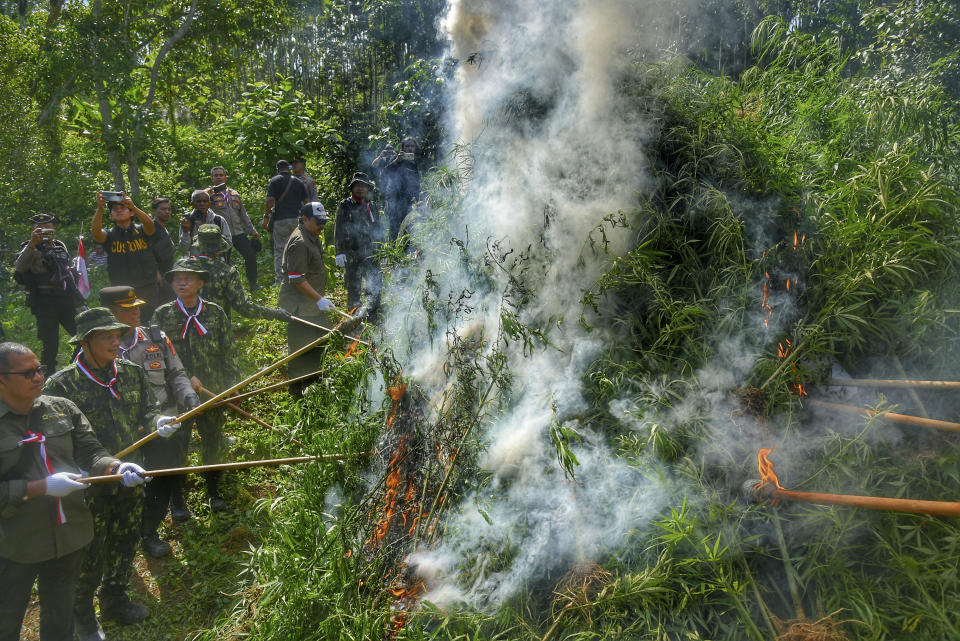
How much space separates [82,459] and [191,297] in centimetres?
164

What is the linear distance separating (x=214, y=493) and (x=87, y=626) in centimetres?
140

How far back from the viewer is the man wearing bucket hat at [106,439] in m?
3.77

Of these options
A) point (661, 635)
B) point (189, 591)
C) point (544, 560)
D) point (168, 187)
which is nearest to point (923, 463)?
point (661, 635)

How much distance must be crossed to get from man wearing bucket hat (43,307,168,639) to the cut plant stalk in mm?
3533

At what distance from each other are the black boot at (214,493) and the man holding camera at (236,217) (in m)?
4.16

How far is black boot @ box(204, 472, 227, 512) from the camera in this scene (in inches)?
196

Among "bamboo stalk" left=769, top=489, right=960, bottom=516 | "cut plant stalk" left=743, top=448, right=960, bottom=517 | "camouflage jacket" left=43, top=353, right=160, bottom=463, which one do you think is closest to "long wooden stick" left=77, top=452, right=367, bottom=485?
"camouflage jacket" left=43, top=353, right=160, bottom=463

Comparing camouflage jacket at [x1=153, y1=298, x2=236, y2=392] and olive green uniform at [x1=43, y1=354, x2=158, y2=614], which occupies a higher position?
camouflage jacket at [x1=153, y1=298, x2=236, y2=392]

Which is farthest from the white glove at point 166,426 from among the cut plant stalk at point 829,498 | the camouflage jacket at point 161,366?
the cut plant stalk at point 829,498

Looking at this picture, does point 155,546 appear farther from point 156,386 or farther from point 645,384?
point 645,384

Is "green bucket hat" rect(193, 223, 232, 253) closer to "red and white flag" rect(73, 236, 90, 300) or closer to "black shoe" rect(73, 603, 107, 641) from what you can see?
"red and white flag" rect(73, 236, 90, 300)

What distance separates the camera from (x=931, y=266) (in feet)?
9.85

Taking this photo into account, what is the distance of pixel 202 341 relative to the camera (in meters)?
5.06

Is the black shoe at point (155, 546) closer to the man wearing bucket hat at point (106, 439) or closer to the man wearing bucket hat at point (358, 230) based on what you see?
the man wearing bucket hat at point (106, 439)
